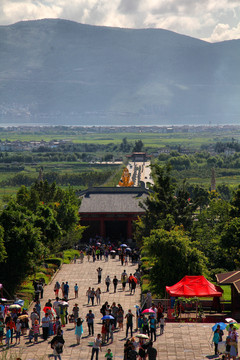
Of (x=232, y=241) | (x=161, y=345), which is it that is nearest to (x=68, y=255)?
(x=232, y=241)

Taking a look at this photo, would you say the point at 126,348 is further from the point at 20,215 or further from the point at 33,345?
the point at 20,215

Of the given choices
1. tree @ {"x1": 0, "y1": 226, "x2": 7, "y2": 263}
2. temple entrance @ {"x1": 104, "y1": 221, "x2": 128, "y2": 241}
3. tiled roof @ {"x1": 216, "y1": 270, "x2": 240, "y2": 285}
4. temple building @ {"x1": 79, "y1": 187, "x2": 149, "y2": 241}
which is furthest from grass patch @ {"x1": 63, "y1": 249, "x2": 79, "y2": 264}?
tiled roof @ {"x1": 216, "y1": 270, "x2": 240, "y2": 285}

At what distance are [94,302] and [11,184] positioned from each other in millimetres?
152897

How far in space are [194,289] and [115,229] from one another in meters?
52.9

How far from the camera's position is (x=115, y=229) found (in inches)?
3681

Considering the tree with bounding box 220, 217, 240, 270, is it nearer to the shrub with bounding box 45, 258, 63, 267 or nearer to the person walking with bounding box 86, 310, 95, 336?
the shrub with bounding box 45, 258, 63, 267

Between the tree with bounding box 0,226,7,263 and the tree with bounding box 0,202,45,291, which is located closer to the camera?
the tree with bounding box 0,226,7,263

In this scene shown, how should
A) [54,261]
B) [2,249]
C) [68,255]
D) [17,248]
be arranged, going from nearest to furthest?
[2,249], [17,248], [54,261], [68,255]

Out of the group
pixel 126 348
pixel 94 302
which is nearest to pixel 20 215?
pixel 94 302

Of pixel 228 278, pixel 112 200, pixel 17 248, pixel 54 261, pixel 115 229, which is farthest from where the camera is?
pixel 112 200

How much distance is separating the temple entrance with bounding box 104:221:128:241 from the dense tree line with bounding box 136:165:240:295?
18.0 m

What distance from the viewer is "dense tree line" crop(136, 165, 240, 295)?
155 feet

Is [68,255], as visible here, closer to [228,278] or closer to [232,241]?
[232,241]

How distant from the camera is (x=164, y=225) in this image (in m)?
61.8
